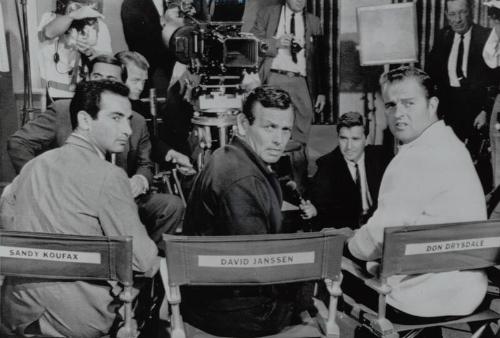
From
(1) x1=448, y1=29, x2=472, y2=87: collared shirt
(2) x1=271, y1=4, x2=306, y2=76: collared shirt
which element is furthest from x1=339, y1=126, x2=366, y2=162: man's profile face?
(1) x1=448, y1=29, x2=472, y2=87: collared shirt

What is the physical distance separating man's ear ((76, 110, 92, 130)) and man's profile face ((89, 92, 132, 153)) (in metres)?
0.01

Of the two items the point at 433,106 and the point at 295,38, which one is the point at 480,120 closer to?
the point at 433,106

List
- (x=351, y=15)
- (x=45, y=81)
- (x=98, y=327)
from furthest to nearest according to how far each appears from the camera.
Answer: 1. (x=351, y=15)
2. (x=45, y=81)
3. (x=98, y=327)

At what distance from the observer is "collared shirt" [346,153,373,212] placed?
8.40ft

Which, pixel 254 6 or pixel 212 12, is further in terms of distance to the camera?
pixel 254 6

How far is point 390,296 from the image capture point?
1.70m

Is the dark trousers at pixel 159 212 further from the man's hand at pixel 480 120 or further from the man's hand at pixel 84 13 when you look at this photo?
the man's hand at pixel 480 120

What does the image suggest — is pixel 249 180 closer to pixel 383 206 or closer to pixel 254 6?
pixel 383 206

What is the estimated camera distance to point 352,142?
261 centimetres

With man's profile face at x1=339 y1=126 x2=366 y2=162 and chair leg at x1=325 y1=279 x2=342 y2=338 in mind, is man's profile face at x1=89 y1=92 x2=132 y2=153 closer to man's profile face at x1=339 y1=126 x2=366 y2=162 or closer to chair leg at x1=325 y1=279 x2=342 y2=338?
chair leg at x1=325 y1=279 x2=342 y2=338

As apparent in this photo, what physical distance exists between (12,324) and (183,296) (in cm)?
55

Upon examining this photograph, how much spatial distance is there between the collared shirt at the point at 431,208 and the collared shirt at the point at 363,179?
763mm

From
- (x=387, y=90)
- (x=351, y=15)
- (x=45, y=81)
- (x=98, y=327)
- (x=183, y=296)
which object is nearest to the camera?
(x=98, y=327)

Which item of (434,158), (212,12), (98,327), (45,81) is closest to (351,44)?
(212,12)
